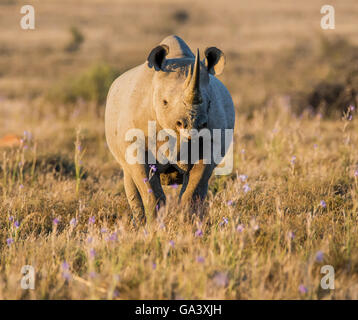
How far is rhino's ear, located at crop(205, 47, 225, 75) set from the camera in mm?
4523

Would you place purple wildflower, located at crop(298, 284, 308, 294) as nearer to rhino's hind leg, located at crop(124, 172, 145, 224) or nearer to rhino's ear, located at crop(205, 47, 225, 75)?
rhino's ear, located at crop(205, 47, 225, 75)

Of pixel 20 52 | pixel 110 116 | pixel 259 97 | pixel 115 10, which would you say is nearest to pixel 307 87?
pixel 259 97

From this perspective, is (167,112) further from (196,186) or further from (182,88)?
(196,186)

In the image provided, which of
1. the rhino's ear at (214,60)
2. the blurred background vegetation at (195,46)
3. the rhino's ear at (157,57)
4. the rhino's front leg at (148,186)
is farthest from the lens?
the blurred background vegetation at (195,46)

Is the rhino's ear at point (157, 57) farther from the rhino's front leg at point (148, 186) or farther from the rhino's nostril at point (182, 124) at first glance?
the rhino's front leg at point (148, 186)

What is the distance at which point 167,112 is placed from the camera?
13.6 feet

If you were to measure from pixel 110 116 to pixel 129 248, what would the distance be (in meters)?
1.99

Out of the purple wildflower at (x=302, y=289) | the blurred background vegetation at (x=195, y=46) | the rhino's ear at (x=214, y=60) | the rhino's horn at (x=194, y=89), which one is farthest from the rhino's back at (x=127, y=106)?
the blurred background vegetation at (x=195, y=46)

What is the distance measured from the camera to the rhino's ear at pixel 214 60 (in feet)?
14.8

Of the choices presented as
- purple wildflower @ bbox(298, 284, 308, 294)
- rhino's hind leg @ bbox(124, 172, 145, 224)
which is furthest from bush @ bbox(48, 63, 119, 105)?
purple wildflower @ bbox(298, 284, 308, 294)

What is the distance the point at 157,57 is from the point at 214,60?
0.53 meters

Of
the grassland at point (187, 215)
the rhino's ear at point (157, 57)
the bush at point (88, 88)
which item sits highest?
the bush at point (88, 88)

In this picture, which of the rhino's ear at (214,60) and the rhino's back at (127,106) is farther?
the rhino's back at (127,106)

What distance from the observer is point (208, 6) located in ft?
207
